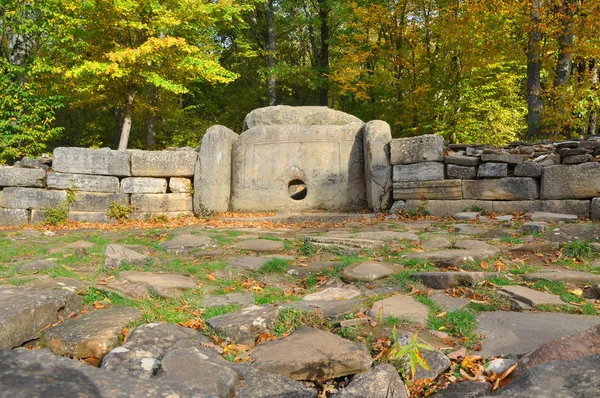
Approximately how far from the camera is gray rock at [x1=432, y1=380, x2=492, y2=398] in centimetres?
205

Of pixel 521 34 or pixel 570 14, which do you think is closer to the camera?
pixel 570 14

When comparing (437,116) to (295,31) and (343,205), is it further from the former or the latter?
(295,31)

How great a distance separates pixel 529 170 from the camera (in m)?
7.42

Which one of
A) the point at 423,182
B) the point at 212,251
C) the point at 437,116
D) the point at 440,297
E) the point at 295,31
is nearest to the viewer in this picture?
the point at 440,297

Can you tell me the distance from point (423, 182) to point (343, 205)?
168cm

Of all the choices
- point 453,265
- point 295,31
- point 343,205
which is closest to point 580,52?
point 343,205

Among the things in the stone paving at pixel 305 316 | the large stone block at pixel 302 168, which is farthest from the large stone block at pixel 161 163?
the stone paving at pixel 305 316

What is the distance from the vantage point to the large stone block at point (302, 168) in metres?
8.98

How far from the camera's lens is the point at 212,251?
5.36 m

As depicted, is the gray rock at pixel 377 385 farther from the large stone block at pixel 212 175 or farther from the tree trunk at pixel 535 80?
the tree trunk at pixel 535 80

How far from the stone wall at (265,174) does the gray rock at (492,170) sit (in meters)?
0.30

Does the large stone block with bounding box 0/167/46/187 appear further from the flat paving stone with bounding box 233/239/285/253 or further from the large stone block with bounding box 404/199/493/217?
the large stone block with bounding box 404/199/493/217

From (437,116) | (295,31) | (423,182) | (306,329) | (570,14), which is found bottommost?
(306,329)

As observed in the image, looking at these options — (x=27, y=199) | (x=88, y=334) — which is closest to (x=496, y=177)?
(x=88, y=334)
